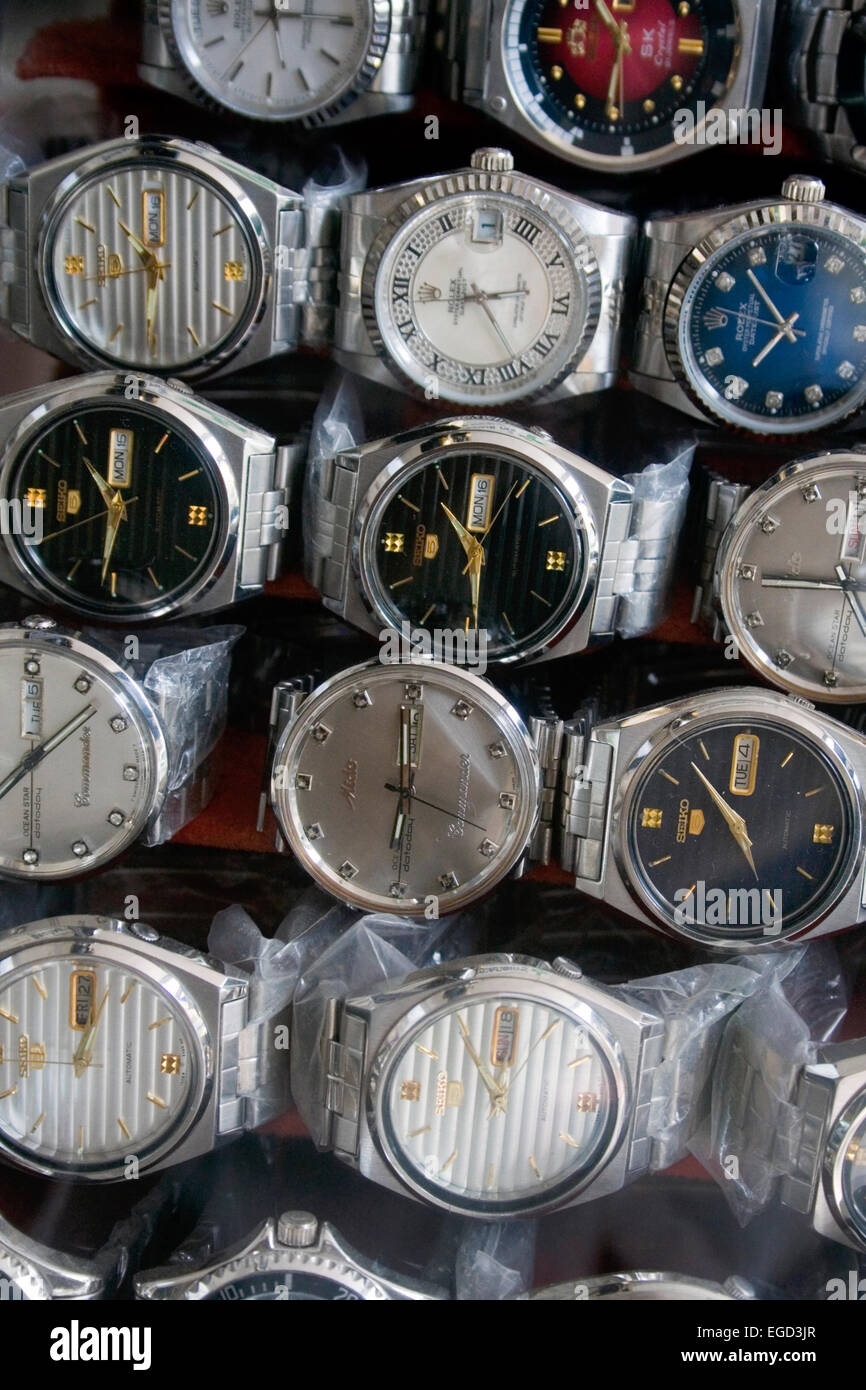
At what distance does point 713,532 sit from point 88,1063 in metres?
1.50

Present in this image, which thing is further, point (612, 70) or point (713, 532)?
point (713, 532)

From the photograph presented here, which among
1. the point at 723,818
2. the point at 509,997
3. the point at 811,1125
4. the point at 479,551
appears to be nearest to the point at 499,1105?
the point at 509,997

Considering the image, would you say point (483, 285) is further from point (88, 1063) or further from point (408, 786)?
point (88, 1063)

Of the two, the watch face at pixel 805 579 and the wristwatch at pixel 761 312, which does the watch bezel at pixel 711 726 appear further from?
the wristwatch at pixel 761 312

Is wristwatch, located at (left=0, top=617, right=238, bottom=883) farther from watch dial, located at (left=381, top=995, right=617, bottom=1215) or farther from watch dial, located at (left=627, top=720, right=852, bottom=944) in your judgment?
watch dial, located at (left=627, top=720, right=852, bottom=944)

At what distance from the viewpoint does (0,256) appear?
2387mm

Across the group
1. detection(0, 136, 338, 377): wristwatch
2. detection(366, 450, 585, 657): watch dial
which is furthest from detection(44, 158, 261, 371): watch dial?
detection(366, 450, 585, 657): watch dial

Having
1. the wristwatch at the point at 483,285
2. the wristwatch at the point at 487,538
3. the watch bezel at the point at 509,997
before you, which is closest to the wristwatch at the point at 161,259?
the wristwatch at the point at 483,285

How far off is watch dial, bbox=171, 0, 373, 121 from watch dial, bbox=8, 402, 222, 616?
59 centimetres

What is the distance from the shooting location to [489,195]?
88.4 inches

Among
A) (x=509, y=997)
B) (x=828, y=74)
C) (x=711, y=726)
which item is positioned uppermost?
(x=828, y=74)

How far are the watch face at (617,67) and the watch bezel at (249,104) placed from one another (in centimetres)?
22

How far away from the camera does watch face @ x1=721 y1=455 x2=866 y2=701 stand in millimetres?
2311

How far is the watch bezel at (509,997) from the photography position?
229 centimetres
